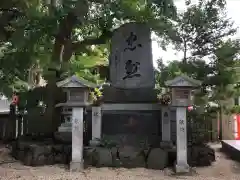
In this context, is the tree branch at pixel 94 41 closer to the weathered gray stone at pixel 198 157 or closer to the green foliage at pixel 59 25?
the green foliage at pixel 59 25

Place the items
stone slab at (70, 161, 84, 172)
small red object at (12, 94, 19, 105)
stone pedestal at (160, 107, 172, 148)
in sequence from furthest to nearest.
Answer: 1. small red object at (12, 94, 19, 105)
2. stone pedestal at (160, 107, 172, 148)
3. stone slab at (70, 161, 84, 172)

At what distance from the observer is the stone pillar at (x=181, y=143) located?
6.41 m

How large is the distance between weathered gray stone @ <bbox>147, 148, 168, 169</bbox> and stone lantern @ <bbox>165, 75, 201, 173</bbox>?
36 centimetres

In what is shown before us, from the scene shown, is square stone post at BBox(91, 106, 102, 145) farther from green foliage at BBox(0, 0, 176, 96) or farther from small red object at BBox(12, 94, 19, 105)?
small red object at BBox(12, 94, 19, 105)

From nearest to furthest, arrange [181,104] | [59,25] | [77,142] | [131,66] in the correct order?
[181,104], [77,142], [131,66], [59,25]

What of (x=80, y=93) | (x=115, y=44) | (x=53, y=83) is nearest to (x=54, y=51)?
(x=53, y=83)

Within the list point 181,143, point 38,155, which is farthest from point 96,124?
point 181,143

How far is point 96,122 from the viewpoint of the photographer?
25.0 feet

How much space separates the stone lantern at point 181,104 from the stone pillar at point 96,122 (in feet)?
6.31

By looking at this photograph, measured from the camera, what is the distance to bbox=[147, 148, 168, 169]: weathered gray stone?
6.70 m

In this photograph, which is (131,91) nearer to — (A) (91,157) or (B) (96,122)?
(B) (96,122)

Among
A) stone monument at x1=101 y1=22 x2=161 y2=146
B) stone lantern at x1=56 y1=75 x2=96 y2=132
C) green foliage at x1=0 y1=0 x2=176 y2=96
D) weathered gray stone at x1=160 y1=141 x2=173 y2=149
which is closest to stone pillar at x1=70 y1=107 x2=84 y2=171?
stone lantern at x1=56 y1=75 x2=96 y2=132

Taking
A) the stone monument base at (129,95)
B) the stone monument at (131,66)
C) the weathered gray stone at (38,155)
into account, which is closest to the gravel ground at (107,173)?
the weathered gray stone at (38,155)

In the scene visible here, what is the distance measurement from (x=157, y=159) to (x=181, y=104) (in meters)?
1.27
